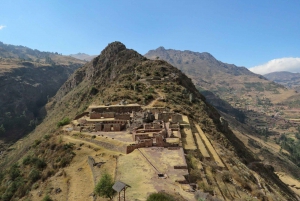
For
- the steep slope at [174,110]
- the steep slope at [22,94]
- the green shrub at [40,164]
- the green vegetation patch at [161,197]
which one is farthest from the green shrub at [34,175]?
the steep slope at [22,94]

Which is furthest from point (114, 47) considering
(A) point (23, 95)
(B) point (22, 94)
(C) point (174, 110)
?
(B) point (22, 94)

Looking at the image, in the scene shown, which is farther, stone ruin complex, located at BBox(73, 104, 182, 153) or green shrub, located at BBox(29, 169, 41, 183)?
green shrub, located at BBox(29, 169, 41, 183)

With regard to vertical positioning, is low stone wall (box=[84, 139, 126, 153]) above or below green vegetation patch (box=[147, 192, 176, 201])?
below

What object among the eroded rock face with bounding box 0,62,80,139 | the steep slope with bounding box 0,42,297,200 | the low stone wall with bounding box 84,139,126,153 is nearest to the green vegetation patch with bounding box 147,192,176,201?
the steep slope with bounding box 0,42,297,200

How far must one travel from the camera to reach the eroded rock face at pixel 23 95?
393 feet

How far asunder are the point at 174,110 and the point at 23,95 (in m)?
128

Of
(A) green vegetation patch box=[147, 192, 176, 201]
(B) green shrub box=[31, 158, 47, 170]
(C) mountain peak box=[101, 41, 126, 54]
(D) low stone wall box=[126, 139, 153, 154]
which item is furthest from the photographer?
(C) mountain peak box=[101, 41, 126, 54]

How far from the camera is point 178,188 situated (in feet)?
56.5

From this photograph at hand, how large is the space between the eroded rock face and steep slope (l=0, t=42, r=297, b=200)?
55.0 feet

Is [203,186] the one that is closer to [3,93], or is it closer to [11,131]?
[11,131]

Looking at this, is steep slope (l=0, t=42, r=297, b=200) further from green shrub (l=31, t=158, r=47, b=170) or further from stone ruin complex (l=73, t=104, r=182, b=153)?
stone ruin complex (l=73, t=104, r=182, b=153)

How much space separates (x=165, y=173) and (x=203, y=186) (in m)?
3.01

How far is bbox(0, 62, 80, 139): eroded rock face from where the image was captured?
120 meters

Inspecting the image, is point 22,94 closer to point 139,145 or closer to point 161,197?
point 139,145
